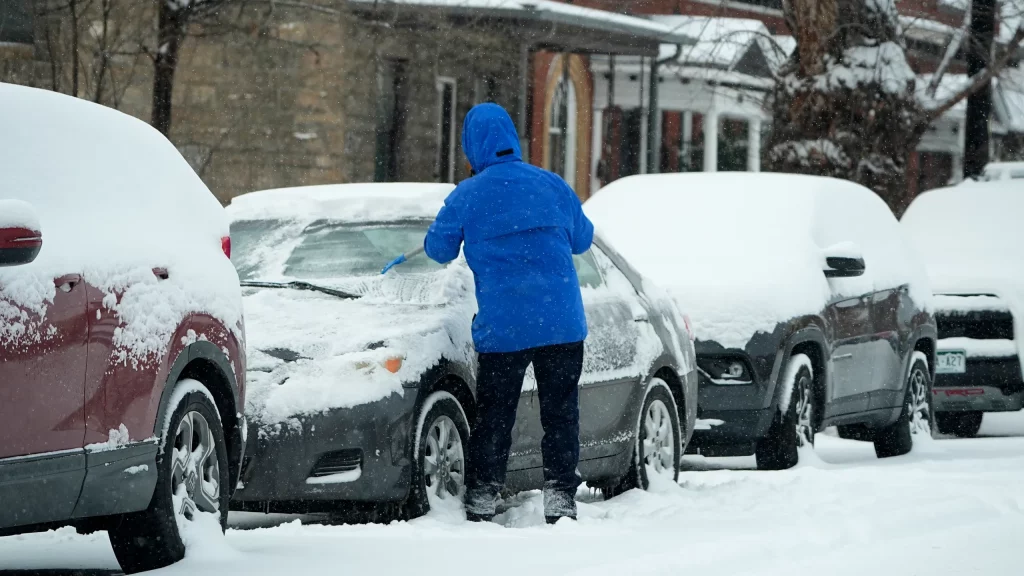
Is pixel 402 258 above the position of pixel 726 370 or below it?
above

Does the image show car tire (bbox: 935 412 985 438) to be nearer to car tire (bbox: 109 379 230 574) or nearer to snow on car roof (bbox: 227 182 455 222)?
snow on car roof (bbox: 227 182 455 222)

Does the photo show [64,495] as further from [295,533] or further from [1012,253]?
[1012,253]

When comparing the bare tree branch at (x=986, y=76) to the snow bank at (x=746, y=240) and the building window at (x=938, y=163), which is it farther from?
the building window at (x=938, y=163)

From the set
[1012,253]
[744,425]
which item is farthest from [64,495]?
[1012,253]

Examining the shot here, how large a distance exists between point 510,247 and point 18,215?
2868 millimetres

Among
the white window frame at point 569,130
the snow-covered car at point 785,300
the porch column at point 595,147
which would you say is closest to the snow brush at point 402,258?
the snow-covered car at point 785,300

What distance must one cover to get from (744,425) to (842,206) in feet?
8.18

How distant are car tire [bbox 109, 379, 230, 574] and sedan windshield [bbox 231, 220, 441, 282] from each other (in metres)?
1.88

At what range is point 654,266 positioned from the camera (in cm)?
1141

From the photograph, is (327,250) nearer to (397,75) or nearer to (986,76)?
(986,76)

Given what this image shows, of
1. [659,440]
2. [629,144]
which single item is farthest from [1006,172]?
[629,144]

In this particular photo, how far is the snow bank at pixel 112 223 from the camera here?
548cm

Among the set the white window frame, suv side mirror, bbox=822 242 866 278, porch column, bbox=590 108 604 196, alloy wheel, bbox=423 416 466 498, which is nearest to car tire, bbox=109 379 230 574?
alloy wheel, bbox=423 416 466 498

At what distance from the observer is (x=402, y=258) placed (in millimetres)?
8094
